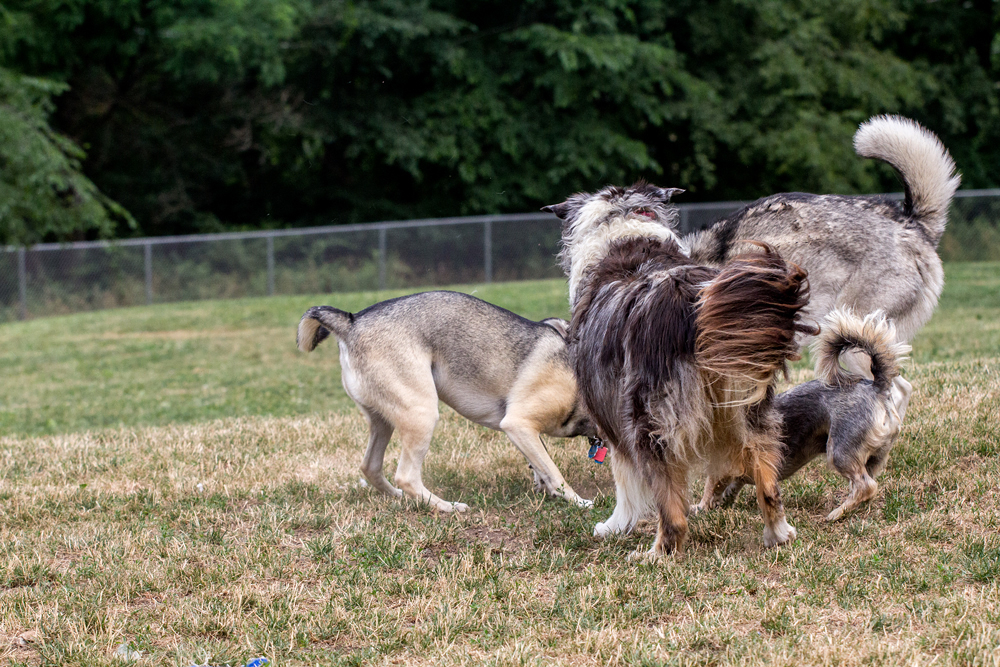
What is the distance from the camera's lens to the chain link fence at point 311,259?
21812mm

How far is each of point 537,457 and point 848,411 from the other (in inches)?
74.0

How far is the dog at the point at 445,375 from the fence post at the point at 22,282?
1730 centimetres

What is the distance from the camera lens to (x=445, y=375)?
620 centimetres

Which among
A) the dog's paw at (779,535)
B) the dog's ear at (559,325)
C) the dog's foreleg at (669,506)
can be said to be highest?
the dog's ear at (559,325)

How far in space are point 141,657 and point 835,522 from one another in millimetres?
3330

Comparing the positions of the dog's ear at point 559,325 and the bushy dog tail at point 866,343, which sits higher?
the bushy dog tail at point 866,343

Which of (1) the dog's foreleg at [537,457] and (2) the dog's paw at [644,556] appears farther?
(1) the dog's foreleg at [537,457]

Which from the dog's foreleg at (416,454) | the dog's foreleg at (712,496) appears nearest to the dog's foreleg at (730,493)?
the dog's foreleg at (712,496)

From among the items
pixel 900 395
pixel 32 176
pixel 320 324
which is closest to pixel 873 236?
pixel 900 395

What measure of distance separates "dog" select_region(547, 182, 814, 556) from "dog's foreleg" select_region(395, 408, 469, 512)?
1206 mm

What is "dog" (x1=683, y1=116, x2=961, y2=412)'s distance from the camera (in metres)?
6.04

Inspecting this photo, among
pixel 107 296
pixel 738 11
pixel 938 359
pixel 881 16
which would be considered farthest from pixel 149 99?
pixel 938 359

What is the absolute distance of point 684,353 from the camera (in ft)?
13.9

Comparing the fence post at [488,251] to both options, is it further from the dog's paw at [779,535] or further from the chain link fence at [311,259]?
the dog's paw at [779,535]
